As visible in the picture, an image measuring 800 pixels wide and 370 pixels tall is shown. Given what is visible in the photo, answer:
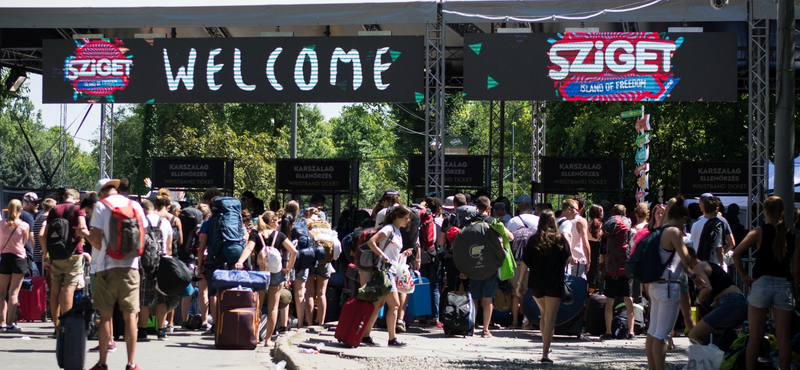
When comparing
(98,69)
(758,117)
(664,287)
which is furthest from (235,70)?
(664,287)

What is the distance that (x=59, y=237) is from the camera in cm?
996

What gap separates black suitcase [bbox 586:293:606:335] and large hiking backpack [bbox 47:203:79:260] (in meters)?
6.70

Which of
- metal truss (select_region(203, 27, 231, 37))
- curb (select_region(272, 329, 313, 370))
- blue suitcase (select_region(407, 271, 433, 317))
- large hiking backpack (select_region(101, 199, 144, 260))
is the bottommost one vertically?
curb (select_region(272, 329, 313, 370))

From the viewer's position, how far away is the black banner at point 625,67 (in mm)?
14664

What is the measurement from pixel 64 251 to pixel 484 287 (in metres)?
5.16

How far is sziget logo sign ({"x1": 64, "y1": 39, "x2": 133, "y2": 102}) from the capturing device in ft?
51.8

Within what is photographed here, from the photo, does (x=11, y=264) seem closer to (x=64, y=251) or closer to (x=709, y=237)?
(x=64, y=251)

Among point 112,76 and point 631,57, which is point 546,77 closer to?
point 631,57

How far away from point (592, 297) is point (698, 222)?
6.50 ft

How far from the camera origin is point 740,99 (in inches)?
1073

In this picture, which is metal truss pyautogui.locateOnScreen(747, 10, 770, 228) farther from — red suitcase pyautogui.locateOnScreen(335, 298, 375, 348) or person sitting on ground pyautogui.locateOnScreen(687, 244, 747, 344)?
red suitcase pyautogui.locateOnScreen(335, 298, 375, 348)

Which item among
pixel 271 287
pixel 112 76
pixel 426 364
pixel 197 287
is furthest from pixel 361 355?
pixel 112 76

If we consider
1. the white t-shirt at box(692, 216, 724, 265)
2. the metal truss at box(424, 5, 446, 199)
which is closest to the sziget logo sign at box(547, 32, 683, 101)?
the metal truss at box(424, 5, 446, 199)

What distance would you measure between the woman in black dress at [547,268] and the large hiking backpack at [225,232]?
11.0 ft
